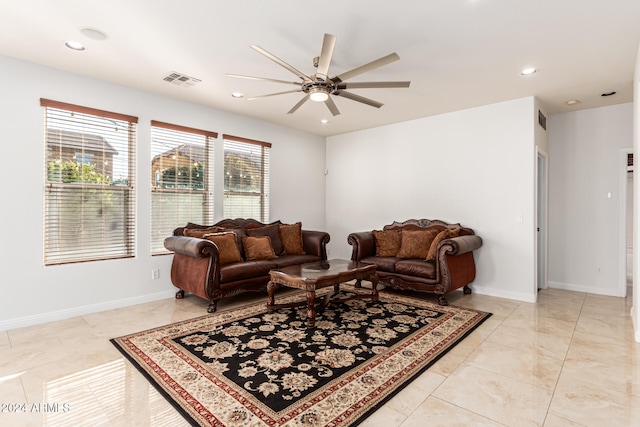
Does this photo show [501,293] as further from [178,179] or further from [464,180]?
[178,179]

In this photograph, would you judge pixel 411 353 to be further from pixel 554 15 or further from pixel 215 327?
pixel 554 15

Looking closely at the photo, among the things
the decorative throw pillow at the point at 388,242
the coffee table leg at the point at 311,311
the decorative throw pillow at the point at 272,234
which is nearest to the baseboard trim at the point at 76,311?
the decorative throw pillow at the point at 272,234

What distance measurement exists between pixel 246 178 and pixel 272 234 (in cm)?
104

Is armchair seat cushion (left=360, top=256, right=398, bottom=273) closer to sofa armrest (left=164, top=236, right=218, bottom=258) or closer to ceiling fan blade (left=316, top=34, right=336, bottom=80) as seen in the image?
sofa armrest (left=164, top=236, right=218, bottom=258)

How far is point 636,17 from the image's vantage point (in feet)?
8.39

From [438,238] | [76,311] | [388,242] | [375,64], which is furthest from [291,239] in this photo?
[375,64]

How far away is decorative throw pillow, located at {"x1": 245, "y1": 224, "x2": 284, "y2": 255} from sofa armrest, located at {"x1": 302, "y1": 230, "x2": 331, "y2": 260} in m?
0.42

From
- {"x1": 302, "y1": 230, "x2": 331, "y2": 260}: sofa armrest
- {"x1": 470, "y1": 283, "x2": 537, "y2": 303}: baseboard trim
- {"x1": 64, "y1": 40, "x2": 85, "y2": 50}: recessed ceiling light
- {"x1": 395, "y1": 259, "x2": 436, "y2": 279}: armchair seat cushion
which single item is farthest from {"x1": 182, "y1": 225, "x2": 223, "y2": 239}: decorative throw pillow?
{"x1": 470, "y1": 283, "x2": 537, "y2": 303}: baseboard trim

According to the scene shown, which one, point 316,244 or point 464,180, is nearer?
point 464,180

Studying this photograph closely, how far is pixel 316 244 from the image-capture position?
533cm

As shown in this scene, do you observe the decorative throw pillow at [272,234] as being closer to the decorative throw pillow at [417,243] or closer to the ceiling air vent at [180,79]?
the decorative throw pillow at [417,243]

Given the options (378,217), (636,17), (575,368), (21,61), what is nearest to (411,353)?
(575,368)

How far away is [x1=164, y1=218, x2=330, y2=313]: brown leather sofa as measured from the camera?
3.87 metres

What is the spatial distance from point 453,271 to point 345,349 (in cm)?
200
